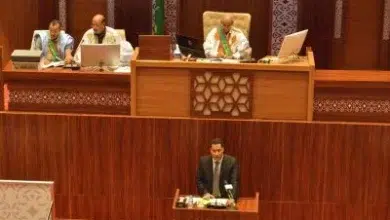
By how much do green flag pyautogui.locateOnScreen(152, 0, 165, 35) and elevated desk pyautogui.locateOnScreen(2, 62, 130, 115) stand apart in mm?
2252

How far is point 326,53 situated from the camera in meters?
9.67

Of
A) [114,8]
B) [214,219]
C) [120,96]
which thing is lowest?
[214,219]

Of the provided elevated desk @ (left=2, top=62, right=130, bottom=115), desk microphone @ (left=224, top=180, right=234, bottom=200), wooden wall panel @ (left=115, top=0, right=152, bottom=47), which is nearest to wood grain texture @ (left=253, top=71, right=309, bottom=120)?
desk microphone @ (left=224, top=180, right=234, bottom=200)

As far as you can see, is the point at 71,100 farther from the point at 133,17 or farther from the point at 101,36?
the point at 133,17

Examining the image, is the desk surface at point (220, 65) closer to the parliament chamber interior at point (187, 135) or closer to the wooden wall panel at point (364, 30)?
the parliament chamber interior at point (187, 135)

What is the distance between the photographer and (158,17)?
9352 millimetres

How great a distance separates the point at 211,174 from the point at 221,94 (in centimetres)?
65

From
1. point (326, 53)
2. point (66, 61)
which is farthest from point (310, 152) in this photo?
point (326, 53)

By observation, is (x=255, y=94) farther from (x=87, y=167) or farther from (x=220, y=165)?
(x=87, y=167)

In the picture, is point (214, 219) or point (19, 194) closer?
point (214, 219)

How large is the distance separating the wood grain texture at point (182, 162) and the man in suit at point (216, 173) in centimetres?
30

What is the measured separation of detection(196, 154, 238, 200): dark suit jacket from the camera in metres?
6.71

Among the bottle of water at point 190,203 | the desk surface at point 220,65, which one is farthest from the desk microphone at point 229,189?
the desk surface at point 220,65

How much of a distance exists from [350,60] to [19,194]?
14.2 feet
